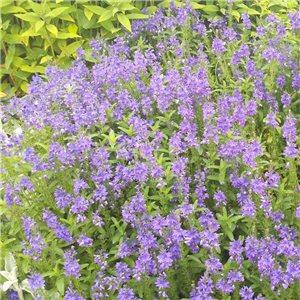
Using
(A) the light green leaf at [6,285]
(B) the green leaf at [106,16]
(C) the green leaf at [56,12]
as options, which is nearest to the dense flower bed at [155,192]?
(A) the light green leaf at [6,285]

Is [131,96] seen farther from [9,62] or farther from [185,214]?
[9,62]

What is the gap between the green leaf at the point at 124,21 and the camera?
5469 millimetres

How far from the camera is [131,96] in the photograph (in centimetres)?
440

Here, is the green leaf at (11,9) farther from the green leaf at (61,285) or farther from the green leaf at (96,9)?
the green leaf at (61,285)

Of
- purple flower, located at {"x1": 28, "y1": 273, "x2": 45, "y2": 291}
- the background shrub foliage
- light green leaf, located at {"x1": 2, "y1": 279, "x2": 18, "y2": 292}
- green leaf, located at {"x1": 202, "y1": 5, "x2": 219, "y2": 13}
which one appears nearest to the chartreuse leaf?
the background shrub foliage

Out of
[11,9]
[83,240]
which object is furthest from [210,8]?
[83,240]

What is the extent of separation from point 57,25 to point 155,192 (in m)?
3.58

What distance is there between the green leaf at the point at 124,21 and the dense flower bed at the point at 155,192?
88 cm

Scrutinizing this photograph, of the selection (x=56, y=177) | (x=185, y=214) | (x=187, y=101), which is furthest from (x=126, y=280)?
(x=187, y=101)

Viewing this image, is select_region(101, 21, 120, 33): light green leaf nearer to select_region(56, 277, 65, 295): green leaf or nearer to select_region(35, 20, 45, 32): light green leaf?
select_region(35, 20, 45, 32): light green leaf

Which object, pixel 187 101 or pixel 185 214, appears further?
pixel 187 101

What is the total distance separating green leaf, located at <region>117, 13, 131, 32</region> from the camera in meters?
5.47

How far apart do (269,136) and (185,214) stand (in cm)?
161

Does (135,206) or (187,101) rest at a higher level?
(187,101)
